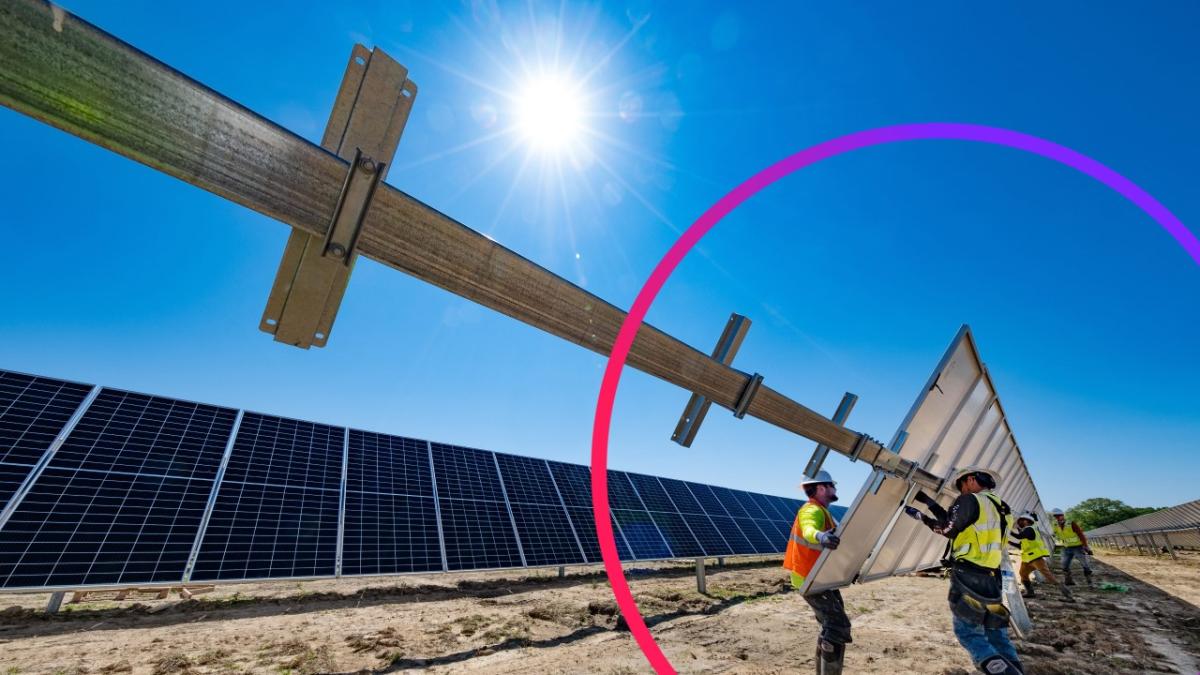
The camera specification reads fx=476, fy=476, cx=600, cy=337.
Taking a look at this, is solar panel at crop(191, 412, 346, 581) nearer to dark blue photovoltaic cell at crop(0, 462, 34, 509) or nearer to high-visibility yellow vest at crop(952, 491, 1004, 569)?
dark blue photovoltaic cell at crop(0, 462, 34, 509)

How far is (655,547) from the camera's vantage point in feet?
34.8

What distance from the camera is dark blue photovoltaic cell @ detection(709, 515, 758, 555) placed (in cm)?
1303

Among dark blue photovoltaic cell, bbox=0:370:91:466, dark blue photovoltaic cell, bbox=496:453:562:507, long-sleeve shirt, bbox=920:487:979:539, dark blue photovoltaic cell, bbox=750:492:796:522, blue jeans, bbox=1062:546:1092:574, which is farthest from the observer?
dark blue photovoltaic cell, bbox=750:492:796:522

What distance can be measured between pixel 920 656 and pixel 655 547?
17.9 feet

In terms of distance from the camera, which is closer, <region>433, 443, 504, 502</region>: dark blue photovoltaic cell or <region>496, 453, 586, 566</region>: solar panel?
<region>496, 453, 586, 566</region>: solar panel

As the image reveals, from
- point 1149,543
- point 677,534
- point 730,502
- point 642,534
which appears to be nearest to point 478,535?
point 642,534

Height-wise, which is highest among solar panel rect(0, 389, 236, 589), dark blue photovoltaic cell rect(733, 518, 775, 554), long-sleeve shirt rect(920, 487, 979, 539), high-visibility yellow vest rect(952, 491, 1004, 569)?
solar panel rect(0, 389, 236, 589)

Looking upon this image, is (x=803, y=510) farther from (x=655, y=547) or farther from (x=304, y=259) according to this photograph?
(x=655, y=547)

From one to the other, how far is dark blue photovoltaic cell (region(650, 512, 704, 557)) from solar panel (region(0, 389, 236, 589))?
348 inches

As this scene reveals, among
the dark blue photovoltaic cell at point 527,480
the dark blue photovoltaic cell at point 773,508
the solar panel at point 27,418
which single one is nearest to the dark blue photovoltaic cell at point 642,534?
the dark blue photovoltaic cell at point 527,480

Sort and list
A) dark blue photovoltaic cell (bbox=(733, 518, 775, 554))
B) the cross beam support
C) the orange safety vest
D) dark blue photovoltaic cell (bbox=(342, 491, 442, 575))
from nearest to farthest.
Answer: the cross beam support
the orange safety vest
dark blue photovoltaic cell (bbox=(342, 491, 442, 575))
dark blue photovoltaic cell (bbox=(733, 518, 775, 554))

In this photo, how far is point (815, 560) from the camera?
5008 mm

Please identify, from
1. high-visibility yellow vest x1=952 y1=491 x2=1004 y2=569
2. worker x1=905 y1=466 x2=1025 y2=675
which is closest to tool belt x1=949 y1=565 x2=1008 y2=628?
worker x1=905 y1=466 x2=1025 y2=675

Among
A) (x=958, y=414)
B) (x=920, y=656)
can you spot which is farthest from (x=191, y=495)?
(x=958, y=414)
